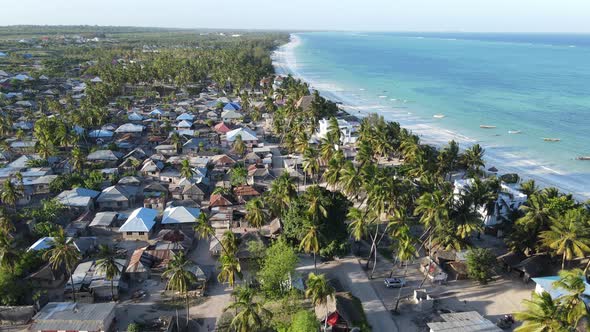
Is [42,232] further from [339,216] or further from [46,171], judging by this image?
[339,216]

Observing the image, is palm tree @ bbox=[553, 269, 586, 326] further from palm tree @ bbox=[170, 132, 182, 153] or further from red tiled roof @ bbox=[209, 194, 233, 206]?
palm tree @ bbox=[170, 132, 182, 153]

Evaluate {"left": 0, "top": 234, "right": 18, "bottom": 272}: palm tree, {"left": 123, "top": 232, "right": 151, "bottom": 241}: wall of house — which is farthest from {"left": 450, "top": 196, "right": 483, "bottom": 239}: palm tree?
{"left": 0, "top": 234, "right": 18, "bottom": 272}: palm tree

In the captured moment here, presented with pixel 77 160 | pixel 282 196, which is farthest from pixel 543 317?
pixel 77 160

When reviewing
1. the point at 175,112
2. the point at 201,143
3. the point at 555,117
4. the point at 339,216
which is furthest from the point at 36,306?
the point at 555,117

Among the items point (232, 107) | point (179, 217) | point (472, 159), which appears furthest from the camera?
point (232, 107)

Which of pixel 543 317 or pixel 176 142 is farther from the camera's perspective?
pixel 176 142

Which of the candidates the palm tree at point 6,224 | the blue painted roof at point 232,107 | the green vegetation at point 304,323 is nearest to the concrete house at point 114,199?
the palm tree at point 6,224

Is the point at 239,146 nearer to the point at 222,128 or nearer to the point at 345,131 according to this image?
the point at 222,128
